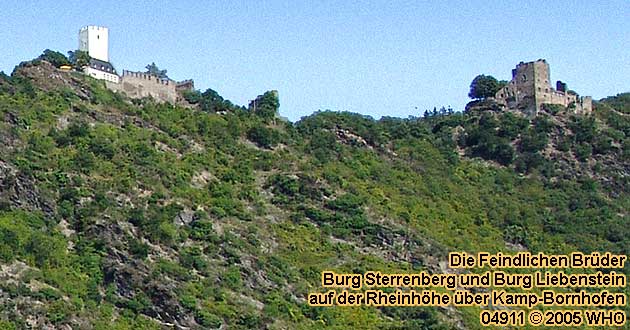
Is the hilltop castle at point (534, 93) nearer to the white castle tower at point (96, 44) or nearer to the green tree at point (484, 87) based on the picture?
the green tree at point (484, 87)

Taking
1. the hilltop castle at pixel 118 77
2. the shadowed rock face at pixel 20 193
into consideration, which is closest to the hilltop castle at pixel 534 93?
the hilltop castle at pixel 118 77

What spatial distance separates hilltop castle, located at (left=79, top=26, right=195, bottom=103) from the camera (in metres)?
120

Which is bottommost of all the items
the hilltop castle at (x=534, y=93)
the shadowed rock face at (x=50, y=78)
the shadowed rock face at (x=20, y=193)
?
the shadowed rock face at (x=20, y=193)

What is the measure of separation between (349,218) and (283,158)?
9.38m

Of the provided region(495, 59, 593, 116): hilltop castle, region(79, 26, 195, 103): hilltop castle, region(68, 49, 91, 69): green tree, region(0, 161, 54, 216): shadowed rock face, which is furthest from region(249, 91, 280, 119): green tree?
region(0, 161, 54, 216): shadowed rock face

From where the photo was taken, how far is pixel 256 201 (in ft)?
359

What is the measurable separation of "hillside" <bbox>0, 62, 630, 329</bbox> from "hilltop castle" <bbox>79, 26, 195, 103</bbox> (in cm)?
162

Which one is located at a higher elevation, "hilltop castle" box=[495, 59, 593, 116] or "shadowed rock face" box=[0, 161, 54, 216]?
"hilltop castle" box=[495, 59, 593, 116]

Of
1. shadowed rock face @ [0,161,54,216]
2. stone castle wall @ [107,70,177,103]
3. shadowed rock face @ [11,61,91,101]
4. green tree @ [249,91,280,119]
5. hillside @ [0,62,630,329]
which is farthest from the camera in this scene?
green tree @ [249,91,280,119]

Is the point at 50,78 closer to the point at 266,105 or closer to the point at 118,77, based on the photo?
the point at 118,77

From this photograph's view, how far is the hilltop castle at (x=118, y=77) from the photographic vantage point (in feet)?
395

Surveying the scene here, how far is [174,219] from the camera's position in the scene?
102 m

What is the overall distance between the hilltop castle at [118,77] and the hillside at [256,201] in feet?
5.30

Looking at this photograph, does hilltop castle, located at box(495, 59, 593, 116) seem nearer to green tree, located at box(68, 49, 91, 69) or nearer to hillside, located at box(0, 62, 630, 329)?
hillside, located at box(0, 62, 630, 329)
